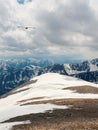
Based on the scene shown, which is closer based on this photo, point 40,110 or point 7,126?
point 7,126

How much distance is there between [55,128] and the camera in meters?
38.1

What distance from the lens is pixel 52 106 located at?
60094 mm

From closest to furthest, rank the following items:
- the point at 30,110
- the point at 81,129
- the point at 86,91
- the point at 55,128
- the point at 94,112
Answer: the point at 81,129 < the point at 55,128 < the point at 94,112 < the point at 30,110 < the point at 86,91

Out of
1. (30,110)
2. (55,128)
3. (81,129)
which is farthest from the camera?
(30,110)

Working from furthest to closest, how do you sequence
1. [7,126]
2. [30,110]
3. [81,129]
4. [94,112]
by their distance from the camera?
[30,110] → [94,112] → [7,126] → [81,129]

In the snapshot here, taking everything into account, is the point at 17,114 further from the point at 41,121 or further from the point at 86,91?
the point at 86,91

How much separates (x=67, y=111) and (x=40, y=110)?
5.11 m

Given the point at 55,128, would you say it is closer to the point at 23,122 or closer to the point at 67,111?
the point at 23,122

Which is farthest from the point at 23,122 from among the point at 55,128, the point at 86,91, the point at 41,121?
the point at 86,91

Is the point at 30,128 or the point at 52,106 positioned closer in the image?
the point at 30,128

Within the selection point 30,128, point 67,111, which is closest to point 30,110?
point 67,111

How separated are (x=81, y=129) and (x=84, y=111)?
63.5 feet

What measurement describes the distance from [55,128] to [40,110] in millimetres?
18735

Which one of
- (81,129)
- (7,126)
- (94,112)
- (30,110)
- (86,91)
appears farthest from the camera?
(86,91)
